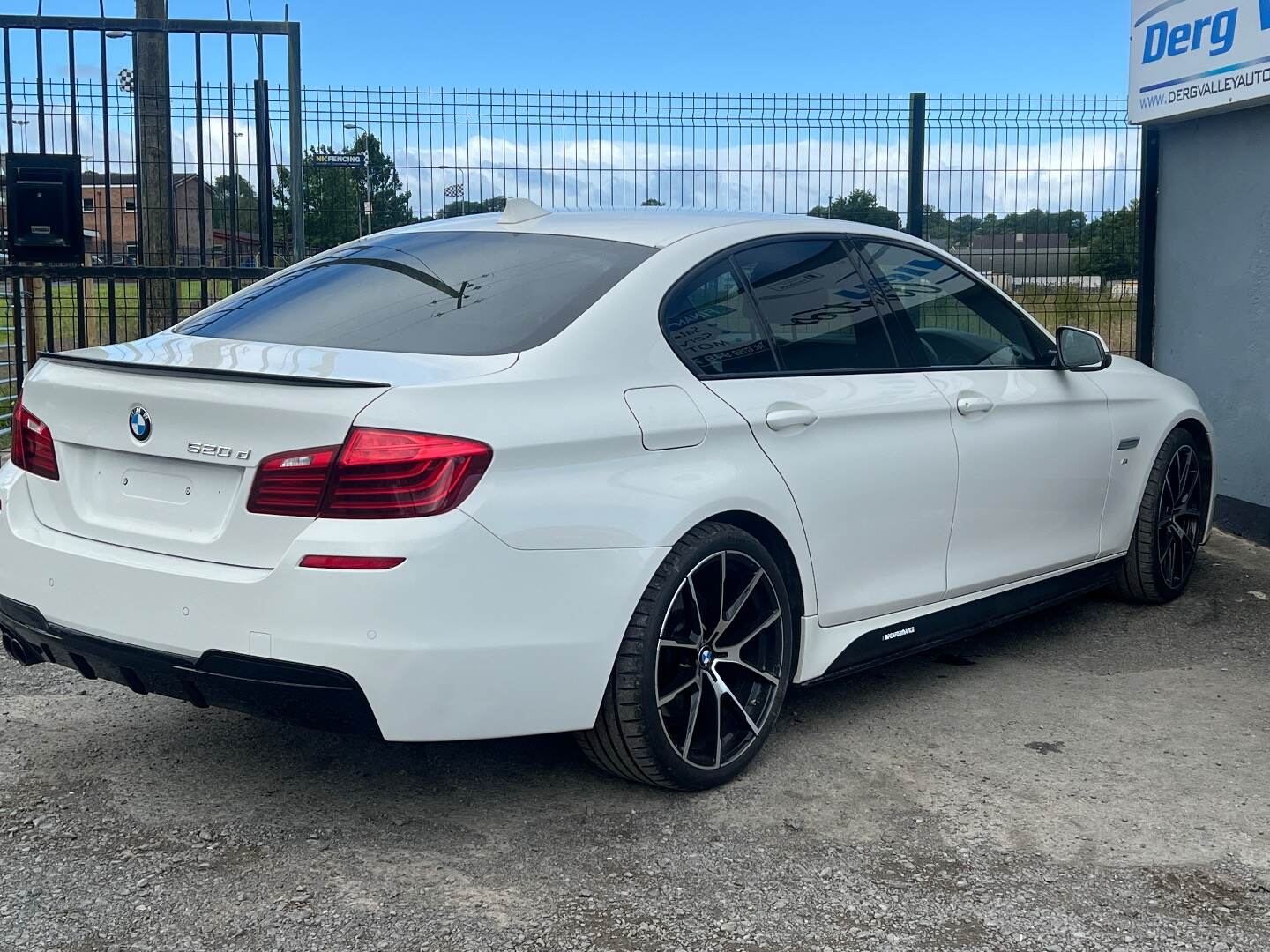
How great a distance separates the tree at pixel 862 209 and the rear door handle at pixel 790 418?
6358mm

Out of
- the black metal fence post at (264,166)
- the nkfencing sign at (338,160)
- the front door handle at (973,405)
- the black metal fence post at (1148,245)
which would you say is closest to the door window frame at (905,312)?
the front door handle at (973,405)

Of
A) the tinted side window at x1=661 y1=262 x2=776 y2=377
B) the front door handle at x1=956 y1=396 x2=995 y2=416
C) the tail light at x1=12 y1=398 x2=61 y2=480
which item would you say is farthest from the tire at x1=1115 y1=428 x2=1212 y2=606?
the tail light at x1=12 y1=398 x2=61 y2=480

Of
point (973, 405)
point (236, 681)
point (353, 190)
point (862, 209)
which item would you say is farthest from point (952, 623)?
point (353, 190)

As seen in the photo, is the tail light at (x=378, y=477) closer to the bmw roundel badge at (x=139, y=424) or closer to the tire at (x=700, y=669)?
the bmw roundel badge at (x=139, y=424)

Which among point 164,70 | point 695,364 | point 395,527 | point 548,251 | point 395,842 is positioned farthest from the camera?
point 164,70

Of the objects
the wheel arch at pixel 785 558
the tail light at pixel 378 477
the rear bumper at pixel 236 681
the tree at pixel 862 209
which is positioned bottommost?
the rear bumper at pixel 236 681

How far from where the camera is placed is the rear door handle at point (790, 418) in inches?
149

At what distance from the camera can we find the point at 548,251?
3.96 m

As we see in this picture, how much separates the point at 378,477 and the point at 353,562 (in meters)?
0.19

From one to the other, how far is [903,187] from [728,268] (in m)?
6.37

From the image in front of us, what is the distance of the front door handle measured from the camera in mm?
4488

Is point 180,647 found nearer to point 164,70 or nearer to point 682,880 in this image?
point 682,880

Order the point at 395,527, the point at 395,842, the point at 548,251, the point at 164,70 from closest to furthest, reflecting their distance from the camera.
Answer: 1. the point at 395,527
2. the point at 395,842
3. the point at 548,251
4. the point at 164,70

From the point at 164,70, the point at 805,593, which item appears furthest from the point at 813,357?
the point at 164,70
